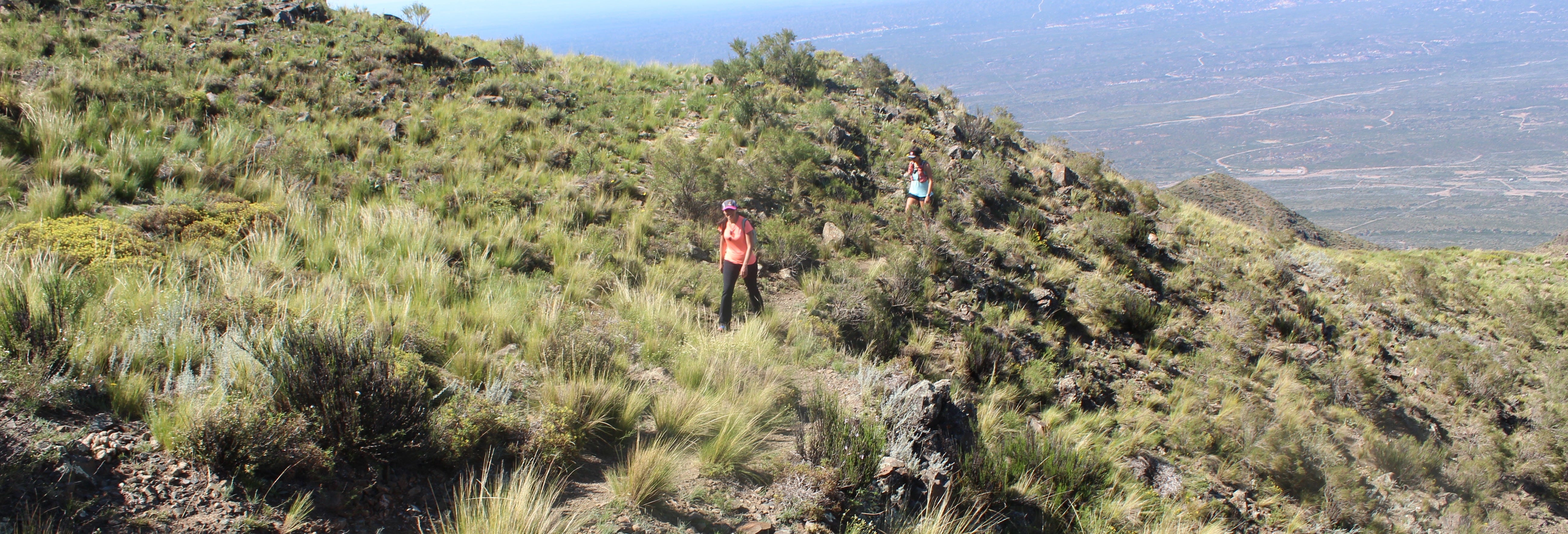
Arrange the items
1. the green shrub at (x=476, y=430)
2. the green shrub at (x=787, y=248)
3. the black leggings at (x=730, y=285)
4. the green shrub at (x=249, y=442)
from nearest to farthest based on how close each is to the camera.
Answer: the green shrub at (x=249, y=442) < the green shrub at (x=476, y=430) < the black leggings at (x=730, y=285) < the green shrub at (x=787, y=248)

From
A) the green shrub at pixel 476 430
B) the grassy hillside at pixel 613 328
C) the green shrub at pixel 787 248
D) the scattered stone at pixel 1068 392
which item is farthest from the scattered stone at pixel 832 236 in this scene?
the green shrub at pixel 476 430

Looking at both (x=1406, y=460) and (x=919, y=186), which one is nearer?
(x=1406, y=460)

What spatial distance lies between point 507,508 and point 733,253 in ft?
13.9

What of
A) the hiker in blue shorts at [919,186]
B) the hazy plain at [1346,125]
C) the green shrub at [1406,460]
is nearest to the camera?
the green shrub at [1406,460]

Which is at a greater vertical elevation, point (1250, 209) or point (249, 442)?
point (249, 442)

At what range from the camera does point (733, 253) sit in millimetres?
6871

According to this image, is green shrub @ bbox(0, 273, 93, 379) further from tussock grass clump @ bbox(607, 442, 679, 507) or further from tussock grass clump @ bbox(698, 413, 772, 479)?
tussock grass clump @ bbox(698, 413, 772, 479)

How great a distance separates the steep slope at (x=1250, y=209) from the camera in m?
27.9

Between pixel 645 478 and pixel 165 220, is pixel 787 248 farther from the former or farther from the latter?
pixel 165 220

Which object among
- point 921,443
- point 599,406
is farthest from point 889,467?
point 599,406

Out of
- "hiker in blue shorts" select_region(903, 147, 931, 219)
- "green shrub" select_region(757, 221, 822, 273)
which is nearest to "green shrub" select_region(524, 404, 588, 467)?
"green shrub" select_region(757, 221, 822, 273)

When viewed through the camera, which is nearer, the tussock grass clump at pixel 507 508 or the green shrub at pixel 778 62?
the tussock grass clump at pixel 507 508

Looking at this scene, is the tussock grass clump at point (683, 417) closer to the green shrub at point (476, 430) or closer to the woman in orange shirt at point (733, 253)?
the green shrub at point (476, 430)

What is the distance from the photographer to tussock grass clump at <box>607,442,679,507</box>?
3.39 meters
